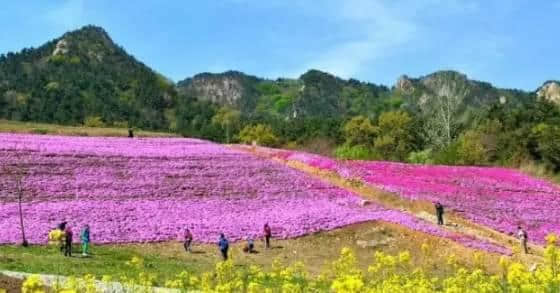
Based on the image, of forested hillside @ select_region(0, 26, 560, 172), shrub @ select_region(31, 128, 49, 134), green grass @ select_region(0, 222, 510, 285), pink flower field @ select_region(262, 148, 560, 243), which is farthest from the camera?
forested hillside @ select_region(0, 26, 560, 172)

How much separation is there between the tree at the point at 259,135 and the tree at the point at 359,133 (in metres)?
9.16

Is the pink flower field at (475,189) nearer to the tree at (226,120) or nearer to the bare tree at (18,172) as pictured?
the bare tree at (18,172)

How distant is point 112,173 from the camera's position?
42.2m

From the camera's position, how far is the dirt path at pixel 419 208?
117 ft

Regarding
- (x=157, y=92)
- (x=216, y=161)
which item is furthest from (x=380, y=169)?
(x=157, y=92)

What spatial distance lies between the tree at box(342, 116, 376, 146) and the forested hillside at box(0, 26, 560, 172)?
13 centimetres

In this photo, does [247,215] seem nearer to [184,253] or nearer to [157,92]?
[184,253]

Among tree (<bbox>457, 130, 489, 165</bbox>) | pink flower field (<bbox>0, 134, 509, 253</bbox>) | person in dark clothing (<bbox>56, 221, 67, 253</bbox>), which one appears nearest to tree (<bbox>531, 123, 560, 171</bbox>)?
tree (<bbox>457, 130, 489, 165</bbox>)

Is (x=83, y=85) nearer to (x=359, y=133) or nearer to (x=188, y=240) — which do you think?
(x=359, y=133)

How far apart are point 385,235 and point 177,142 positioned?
2345cm

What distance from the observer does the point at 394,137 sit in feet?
281

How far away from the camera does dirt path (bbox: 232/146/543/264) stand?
35781 millimetres

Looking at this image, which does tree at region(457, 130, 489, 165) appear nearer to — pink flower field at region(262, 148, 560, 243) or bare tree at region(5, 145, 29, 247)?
pink flower field at region(262, 148, 560, 243)

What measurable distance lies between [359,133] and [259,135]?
1298 centimetres
